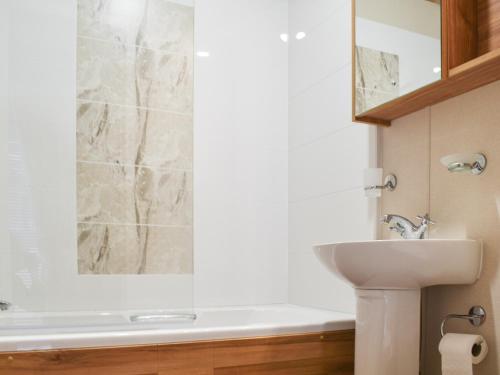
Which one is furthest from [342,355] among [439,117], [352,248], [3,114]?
[3,114]

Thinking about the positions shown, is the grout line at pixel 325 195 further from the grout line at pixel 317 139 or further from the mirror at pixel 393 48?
the mirror at pixel 393 48

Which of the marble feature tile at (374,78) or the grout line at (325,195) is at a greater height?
the marble feature tile at (374,78)

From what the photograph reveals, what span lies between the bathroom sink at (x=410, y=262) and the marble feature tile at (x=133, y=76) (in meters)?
1.23

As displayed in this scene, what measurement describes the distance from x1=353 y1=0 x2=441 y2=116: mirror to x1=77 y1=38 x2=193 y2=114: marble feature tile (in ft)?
3.24

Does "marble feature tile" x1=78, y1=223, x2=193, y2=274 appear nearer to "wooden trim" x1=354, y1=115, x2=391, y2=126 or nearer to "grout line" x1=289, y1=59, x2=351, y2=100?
"wooden trim" x1=354, y1=115, x2=391, y2=126

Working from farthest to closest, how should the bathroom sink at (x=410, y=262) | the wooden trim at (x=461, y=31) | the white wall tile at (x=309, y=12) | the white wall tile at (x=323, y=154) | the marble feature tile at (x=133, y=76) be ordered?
the white wall tile at (x=309, y=12), the white wall tile at (x=323, y=154), the marble feature tile at (x=133, y=76), the wooden trim at (x=461, y=31), the bathroom sink at (x=410, y=262)

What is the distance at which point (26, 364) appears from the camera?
5.16ft

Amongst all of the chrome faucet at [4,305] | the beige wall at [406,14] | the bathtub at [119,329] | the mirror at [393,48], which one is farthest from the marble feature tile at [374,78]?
the chrome faucet at [4,305]

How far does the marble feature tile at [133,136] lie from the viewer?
7.75 ft

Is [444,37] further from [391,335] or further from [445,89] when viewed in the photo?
[391,335]

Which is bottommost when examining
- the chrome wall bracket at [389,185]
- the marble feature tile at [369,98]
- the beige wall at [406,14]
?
the chrome wall bracket at [389,185]

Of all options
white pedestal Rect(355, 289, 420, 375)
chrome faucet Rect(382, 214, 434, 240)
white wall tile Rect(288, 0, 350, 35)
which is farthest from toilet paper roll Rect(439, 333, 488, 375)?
white wall tile Rect(288, 0, 350, 35)

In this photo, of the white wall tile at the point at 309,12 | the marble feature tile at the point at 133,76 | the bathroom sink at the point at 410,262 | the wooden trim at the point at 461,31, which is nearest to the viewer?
Result: the bathroom sink at the point at 410,262

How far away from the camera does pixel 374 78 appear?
2.13m
